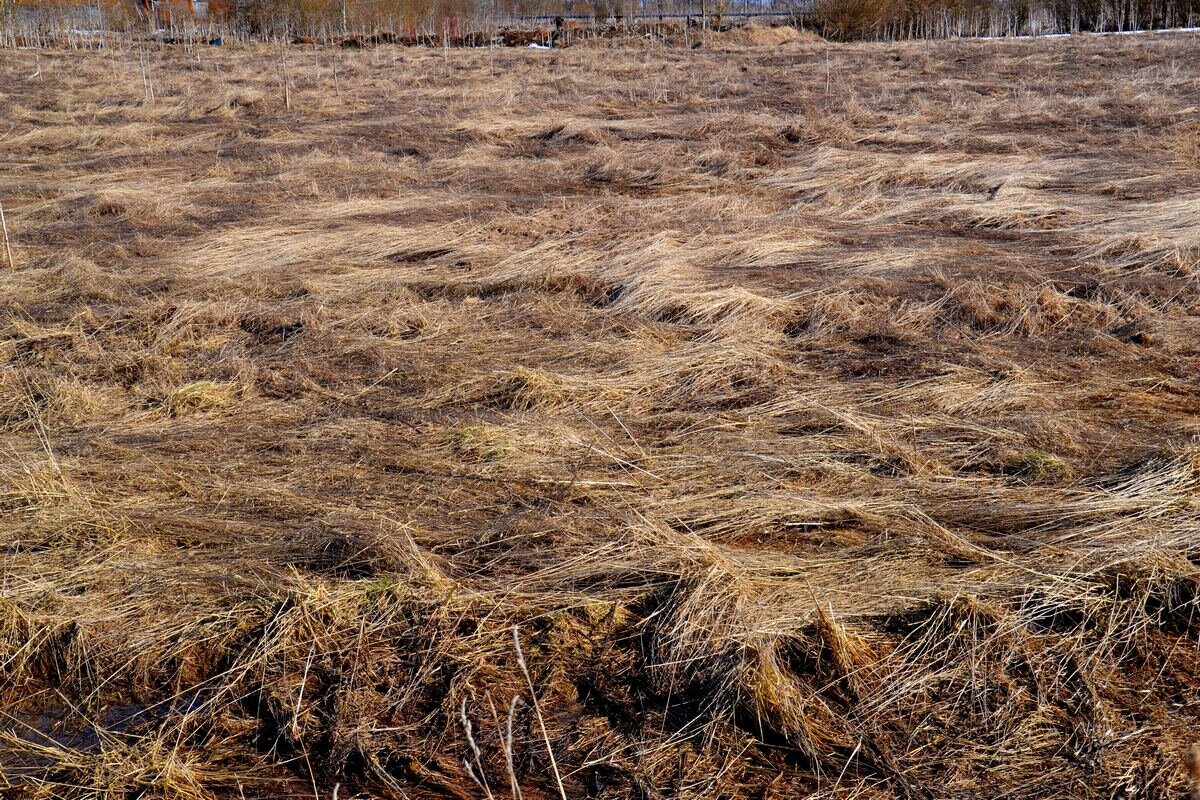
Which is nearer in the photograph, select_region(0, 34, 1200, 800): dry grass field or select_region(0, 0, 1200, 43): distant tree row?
select_region(0, 34, 1200, 800): dry grass field

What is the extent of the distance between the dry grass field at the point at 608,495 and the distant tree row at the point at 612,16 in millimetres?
21231

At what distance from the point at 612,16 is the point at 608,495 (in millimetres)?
30354

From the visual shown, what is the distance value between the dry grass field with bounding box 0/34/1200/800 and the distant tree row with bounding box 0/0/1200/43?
69.7 ft

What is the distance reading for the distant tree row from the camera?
26.1 metres

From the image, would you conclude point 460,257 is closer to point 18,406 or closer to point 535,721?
point 18,406

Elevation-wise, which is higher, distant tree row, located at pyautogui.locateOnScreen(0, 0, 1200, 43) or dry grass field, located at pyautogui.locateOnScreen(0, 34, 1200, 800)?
distant tree row, located at pyautogui.locateOnScreen(0, 0, 1200, 43)

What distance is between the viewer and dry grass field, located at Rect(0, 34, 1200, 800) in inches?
91.8

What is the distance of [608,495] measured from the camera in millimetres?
3299

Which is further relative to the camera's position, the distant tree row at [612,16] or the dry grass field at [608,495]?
the distant tree row at [612,16]

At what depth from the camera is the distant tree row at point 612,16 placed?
2606 centimetres

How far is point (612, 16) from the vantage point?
31312 mm

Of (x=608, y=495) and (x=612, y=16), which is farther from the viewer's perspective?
(x=612, y=16)

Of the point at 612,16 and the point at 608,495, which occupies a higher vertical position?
the point at 612,16

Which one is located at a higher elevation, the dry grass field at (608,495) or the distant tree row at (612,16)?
the distant tree row at (612,16)
